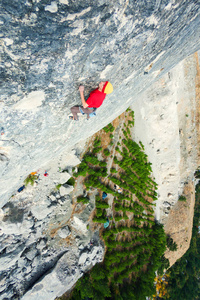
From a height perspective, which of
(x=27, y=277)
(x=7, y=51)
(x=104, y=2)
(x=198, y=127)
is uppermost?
(x=198, y=127)

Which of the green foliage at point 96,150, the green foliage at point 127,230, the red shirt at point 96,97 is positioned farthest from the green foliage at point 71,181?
the red shirt at point 96,97

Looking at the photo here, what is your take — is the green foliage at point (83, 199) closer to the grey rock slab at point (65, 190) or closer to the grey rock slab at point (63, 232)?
the grey rock slab at point (65, 190)

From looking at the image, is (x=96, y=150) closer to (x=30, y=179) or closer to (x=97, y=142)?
(x=97, y=142)

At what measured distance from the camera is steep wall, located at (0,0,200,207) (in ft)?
5.94

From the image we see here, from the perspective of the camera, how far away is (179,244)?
10.0 meters

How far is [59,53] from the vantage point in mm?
2189

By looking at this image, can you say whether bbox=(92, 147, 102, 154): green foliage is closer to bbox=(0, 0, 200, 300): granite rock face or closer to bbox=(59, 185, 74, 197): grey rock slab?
bbox=(59, 185, 74, 197): grey rock slab

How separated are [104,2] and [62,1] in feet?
2.02

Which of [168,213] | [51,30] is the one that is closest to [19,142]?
[51,30]

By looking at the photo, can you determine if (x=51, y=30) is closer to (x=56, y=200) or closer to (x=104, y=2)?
(x=104, y=2)

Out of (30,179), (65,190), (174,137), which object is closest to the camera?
(30,179)

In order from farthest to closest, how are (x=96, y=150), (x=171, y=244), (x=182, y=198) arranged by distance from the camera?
(x=171, y=244) < (x=182, y=198) < (x=96, y=150)

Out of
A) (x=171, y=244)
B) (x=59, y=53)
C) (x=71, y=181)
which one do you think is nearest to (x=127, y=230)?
(x=171, y=244)

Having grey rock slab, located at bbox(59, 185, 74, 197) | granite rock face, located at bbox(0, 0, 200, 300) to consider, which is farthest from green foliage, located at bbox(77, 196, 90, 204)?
granite rock face, located at bbox(0, 0, 200, 300)
